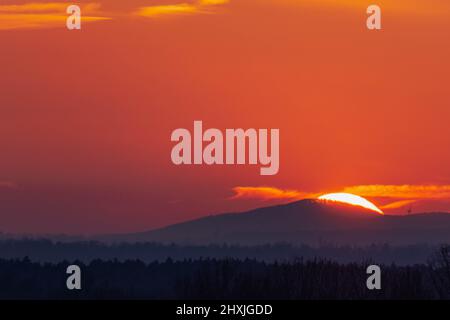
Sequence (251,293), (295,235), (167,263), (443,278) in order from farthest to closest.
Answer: (295,235) → (167,263) → (251,293) → (443,278)

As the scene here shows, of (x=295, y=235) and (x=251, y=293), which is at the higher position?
(x=295, y=235)

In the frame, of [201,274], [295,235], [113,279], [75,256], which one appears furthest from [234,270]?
[295,235]

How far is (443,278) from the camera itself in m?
45.1

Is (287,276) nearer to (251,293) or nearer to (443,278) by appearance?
(251,293)

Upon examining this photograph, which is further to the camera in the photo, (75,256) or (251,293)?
(75,256)
